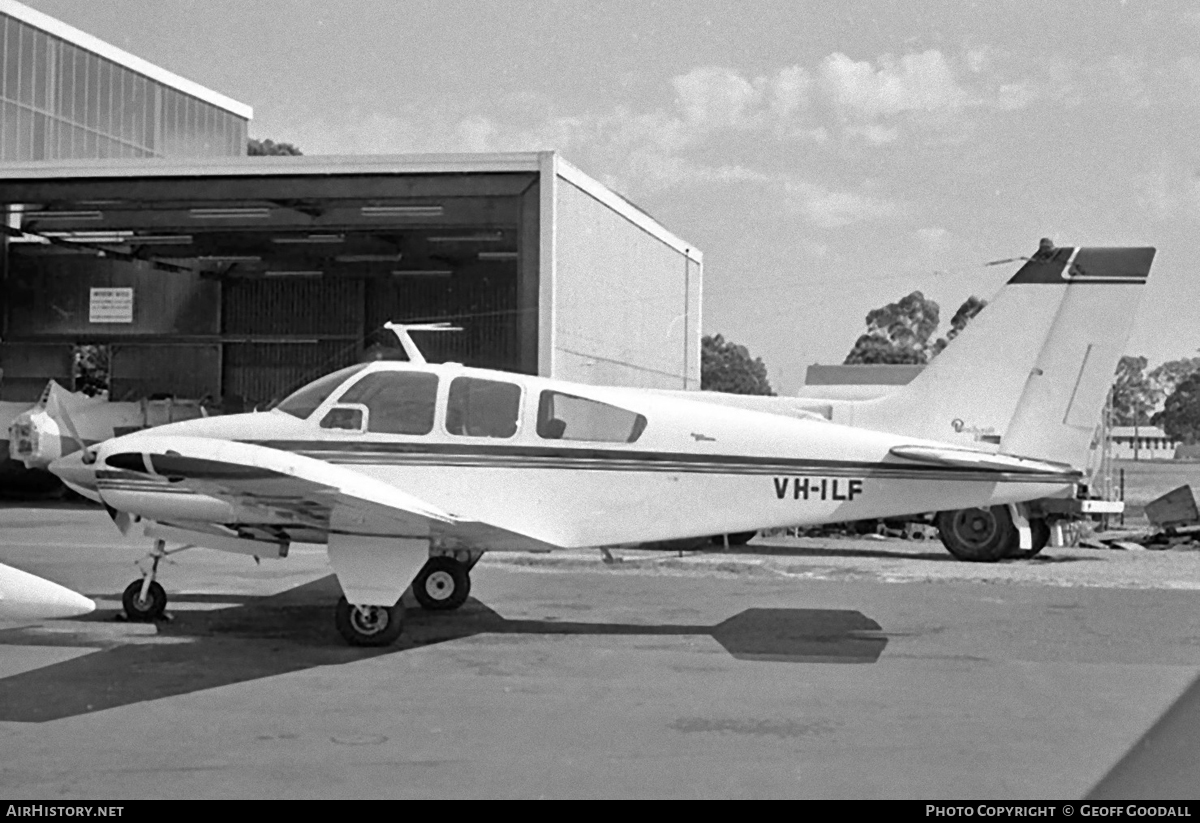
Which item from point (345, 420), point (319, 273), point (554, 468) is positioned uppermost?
point (319, 273)

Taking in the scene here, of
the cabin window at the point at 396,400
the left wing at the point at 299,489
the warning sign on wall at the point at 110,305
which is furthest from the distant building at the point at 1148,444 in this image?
the left wing at the point at 299,489

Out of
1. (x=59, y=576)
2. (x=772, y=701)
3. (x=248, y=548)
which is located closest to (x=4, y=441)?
(x=59, y=576)

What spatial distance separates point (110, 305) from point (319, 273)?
5.16 metres

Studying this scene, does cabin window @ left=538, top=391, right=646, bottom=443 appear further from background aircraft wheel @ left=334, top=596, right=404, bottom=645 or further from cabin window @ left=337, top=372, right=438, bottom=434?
background aircraft wheel @ left=334, top=596, right=404, bottom=645

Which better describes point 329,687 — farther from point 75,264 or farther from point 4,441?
Answer: point 75,264

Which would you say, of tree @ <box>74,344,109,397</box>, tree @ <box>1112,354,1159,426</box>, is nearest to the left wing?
tree @ <box>74,344,109,397</box>

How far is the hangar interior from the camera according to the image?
830 inches

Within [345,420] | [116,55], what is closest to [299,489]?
[345,420]

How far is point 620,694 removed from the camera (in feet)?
25.4

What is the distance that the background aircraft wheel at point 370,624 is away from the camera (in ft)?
30.6

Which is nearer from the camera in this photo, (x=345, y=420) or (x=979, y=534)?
(x=345, y=420)

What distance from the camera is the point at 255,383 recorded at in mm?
33594

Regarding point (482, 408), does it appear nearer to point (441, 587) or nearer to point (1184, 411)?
point (441, 587)
